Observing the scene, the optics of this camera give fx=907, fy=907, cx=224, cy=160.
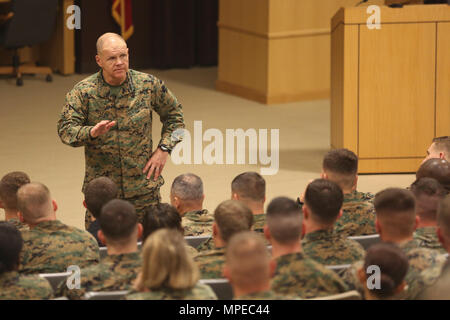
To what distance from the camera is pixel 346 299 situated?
10.8ft

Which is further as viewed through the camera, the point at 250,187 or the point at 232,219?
the point at 250,187

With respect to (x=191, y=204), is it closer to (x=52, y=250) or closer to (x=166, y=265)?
(x=52, y=250)

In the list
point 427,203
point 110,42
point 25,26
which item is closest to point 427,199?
point 427,203

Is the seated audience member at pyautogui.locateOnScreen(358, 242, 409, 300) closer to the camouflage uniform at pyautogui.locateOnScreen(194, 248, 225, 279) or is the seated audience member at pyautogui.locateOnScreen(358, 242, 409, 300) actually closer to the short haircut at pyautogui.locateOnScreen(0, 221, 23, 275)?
the camouflage uniform at pyautogui.locateOnScreen(194, 248, 225, 279)

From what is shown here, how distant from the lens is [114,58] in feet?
16.1

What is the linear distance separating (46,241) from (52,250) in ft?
0.16

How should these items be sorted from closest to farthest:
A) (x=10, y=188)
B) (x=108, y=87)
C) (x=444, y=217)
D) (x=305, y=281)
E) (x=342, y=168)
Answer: (x=305, y=281) < (x=444, y=217) < (x=10, y=188) < (x=342, y=168) < (x=108, y=87)

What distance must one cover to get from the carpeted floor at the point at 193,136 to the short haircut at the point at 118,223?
8.90 ft

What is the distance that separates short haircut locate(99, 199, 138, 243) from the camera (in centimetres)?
373

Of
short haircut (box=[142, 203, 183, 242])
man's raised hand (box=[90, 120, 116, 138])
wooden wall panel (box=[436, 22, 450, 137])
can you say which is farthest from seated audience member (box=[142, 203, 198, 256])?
wooden wall panel (box=[436, 22, 450, 137])

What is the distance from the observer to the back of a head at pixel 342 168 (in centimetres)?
488
